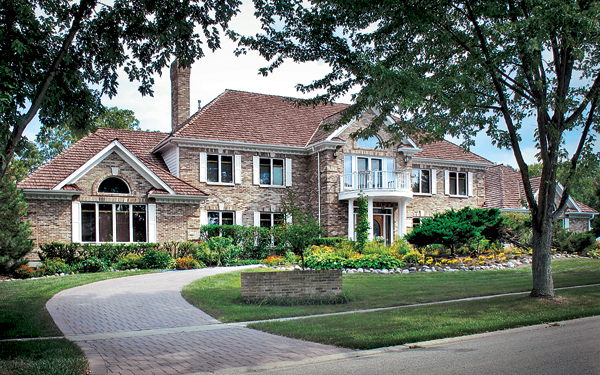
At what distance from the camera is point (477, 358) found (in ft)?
23.1

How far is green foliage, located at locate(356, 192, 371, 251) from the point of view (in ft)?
69.4

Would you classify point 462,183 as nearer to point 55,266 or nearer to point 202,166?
point 202,166

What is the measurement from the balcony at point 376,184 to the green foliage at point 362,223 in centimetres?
87

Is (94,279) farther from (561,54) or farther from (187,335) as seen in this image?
(561,54)

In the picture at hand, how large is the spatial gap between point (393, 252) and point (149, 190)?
433 inches

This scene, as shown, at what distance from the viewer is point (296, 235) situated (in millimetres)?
12797

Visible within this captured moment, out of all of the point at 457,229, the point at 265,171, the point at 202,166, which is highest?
the point at 202,166

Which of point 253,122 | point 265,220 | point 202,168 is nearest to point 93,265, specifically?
point 202,168

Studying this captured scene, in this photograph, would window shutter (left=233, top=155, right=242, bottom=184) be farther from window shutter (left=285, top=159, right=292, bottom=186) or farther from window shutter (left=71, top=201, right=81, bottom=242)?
window shutter (left=71, top=201, right=81, bottom=242)

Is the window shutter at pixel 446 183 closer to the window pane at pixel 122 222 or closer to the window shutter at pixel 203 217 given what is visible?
the window shutter at pixel 203 217

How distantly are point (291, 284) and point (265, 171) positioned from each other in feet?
52.4

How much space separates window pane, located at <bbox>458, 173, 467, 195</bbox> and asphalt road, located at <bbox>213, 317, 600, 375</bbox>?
25036 millimetres

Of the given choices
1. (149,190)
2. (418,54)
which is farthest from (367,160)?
(418,54)

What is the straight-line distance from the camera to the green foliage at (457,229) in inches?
773
